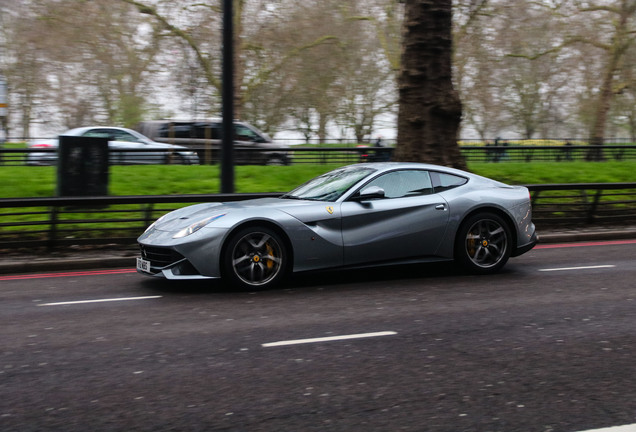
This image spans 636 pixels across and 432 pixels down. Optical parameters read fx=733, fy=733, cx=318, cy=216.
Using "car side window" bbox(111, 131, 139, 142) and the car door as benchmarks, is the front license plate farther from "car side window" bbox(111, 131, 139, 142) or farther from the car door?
"car side window" bbox(111, 131, 139, 142)

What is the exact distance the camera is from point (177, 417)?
391cm

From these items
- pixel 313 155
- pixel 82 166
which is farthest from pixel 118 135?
pixel 82 166

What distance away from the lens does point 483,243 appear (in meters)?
8.55

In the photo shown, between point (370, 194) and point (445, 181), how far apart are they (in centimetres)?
114

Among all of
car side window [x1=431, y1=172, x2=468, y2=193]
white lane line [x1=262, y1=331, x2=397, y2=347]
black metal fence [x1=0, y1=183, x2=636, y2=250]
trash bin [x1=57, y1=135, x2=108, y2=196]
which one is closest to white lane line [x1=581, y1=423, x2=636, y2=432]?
white lane line [x1=262, y1=331, x2=397, y2=347]

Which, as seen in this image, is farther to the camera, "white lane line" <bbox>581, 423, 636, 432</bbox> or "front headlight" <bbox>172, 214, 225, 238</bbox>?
"front headlight" <bbox>172, 214, 225, 238</bbox>

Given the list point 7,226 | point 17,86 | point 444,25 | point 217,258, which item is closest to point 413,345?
point 217,258

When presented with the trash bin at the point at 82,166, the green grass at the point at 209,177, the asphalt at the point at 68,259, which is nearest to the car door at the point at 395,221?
the asphalt at the point at 68,259

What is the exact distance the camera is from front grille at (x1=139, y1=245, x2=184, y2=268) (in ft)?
24.1

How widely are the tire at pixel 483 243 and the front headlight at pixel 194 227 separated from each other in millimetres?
2817

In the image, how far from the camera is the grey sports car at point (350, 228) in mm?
7418

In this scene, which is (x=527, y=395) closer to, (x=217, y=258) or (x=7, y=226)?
(x=217, y=258)

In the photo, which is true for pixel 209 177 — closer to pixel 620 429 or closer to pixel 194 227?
pixel 194 227

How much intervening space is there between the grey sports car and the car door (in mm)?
11
